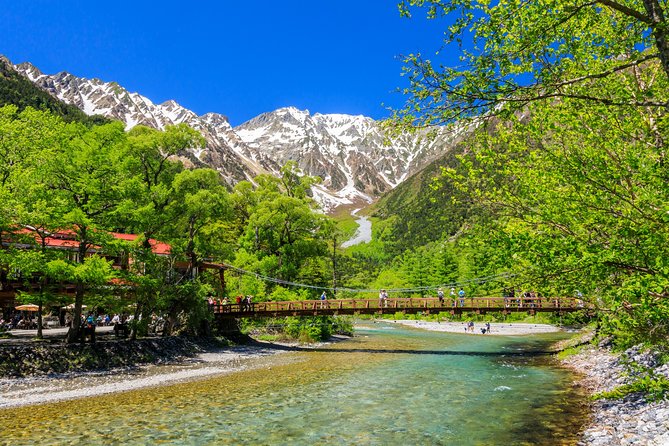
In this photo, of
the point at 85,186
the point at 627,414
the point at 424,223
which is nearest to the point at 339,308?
the point at 85,186

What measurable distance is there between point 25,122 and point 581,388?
1352 inches

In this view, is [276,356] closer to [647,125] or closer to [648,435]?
[648,435]

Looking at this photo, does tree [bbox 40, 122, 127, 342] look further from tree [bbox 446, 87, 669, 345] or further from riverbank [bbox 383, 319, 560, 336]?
riverbank [bbox 383, 319, 560, 336]

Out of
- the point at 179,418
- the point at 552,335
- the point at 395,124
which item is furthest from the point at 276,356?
the point at 552,335

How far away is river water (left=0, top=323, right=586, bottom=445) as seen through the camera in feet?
40.2

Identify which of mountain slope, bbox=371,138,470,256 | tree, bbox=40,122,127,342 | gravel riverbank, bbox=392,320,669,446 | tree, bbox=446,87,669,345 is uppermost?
mountain slope, bbox=371,138,470,256

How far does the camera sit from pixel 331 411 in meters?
15.3

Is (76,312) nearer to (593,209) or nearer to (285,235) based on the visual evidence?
(285,235)

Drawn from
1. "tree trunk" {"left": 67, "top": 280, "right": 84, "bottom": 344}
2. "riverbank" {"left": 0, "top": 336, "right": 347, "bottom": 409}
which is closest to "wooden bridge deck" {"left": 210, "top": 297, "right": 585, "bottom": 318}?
"riverbank" {"left": 0, "top": 336, "right": 347, "bottom": 409}

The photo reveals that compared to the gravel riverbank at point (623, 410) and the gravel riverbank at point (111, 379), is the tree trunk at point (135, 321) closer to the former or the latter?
Result: the gravel riverbank at point (111, 379)

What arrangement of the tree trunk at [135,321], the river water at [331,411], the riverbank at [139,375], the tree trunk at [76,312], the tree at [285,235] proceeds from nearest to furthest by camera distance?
the river water at [331,411]
the riverbank at [139,375]
the tree trunk at [76,312]
the tree trunk at [135,321]
the tree at [285,235]

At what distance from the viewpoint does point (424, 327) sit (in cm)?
6119

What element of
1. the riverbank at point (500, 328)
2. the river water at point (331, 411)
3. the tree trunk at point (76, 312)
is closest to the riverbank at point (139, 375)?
the river water at point (331, 411)

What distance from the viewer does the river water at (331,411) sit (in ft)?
40.2
